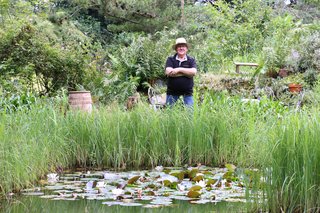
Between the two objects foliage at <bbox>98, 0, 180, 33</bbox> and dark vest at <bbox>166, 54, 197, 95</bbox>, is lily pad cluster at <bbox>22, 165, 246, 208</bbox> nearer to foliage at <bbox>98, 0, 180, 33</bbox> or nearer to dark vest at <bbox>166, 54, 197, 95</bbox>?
dark vest at <bbox>166, 54, 197, 95</bbox>

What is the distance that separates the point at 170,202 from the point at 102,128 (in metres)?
2.38

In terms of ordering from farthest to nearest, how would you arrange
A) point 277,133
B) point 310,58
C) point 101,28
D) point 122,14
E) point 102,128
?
point 101,28
point 122,14
point 310,58
point 102,128
point 277,133

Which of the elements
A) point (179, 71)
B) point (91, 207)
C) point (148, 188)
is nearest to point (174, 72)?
point (179, 71)

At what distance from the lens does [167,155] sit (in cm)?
713

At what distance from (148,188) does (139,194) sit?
0.38m

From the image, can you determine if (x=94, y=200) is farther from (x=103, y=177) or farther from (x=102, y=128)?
(x=102, y=128)

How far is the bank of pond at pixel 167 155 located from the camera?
4160mm

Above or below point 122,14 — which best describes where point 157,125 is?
below

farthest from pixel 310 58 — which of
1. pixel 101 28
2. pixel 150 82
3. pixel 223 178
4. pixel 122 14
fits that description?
pixel 101 28

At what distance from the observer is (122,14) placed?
21875 mm

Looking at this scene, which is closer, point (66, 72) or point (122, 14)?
point (66, 72)

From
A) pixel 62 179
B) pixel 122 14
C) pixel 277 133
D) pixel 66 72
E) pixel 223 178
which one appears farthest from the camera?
pixel 122 14

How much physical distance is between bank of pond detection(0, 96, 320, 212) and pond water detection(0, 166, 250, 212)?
0.5 inches

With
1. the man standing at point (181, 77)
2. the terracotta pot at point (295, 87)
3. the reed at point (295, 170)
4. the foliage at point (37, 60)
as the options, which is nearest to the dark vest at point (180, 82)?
the man standing at point (181, 77)
